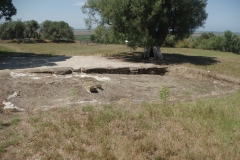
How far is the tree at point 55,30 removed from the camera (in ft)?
170

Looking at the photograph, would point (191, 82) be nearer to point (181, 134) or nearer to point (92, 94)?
point (92, 94)

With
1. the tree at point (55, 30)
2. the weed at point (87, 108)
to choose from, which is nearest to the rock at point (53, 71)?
the weed at point (87, 108)

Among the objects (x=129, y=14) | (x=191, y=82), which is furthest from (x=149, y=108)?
(x=129, y=14)

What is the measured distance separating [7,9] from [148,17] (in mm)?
10787

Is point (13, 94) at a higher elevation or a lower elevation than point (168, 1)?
lower

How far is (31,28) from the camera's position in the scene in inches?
2101

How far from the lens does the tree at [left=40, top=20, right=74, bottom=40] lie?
51.7 m

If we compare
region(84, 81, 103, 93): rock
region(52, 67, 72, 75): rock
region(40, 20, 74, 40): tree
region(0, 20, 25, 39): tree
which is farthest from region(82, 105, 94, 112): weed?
region(0, 20, 25, 39): tree

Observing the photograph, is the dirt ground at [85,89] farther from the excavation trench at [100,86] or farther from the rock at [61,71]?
the rock at [61,71]

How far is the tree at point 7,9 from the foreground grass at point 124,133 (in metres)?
13.8

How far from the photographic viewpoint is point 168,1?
14.9m

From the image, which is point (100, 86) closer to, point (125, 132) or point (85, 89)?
point (85, 89)

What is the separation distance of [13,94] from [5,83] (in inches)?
52.4

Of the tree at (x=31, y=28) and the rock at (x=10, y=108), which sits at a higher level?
the tree at (x=31, y=28)
